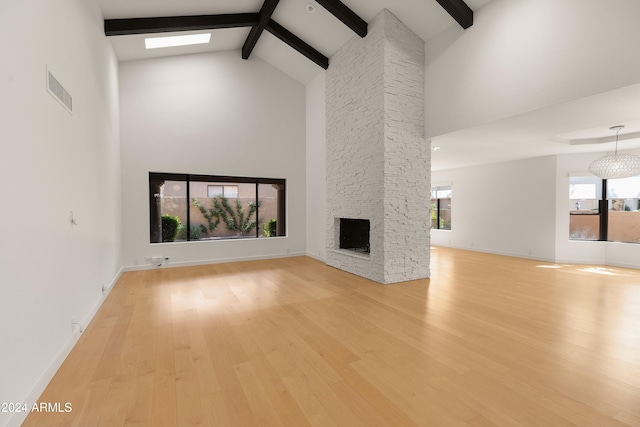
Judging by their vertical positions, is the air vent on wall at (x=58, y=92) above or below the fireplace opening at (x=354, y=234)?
above

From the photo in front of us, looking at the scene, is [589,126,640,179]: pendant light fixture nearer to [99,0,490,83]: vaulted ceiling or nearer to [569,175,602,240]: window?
[569,175,602,240]: window

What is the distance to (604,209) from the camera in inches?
257

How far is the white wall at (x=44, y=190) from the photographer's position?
1.64 m

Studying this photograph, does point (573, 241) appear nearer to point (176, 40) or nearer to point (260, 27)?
point (260, 27)

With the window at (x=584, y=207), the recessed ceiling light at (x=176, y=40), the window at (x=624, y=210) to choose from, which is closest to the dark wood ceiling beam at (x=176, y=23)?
the recessed ceiling light at (x=176, y=40)

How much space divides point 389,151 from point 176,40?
4710 mm

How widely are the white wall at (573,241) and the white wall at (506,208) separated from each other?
0.38 ft

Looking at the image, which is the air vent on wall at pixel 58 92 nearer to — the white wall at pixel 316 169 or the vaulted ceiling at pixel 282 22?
the vaulted ceiling at pixel 282 22

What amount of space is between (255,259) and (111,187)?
330 centimetres

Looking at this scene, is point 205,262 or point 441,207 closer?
point 205,262

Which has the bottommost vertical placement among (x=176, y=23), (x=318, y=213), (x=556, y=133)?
(x=318, y=213)

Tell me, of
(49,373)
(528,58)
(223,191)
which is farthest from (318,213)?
(49,373)

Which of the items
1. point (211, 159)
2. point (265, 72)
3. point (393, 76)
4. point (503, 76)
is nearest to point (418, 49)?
point (393, 76)

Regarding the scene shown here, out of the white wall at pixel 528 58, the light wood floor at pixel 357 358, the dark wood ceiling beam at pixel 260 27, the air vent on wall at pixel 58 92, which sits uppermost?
the dark wood ceiling beam at pixel 260 27
